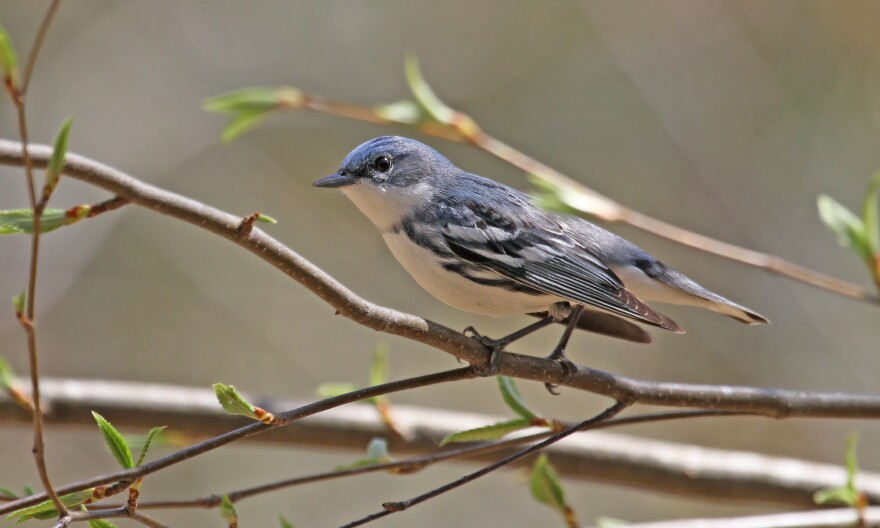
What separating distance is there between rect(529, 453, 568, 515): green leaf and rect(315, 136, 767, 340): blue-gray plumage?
419mm

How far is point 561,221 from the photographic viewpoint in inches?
101

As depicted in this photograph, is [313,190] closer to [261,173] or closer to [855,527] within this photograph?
[261,173]

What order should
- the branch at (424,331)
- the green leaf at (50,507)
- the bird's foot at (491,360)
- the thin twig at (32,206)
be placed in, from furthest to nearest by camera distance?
the bird's foot at (491,360) < the green leaf at (50,507) < the branch at (424,331) < the thin twig at (32,206)

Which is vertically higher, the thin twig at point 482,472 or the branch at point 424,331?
the branch at point 424,331

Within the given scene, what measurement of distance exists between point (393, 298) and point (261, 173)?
127cm

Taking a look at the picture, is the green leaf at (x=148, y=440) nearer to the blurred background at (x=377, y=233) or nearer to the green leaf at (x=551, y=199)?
the green leaf at (x=551, y=199)

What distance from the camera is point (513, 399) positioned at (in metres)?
1.90

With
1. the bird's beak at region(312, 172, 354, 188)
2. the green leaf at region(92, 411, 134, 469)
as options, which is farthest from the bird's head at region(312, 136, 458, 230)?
the green leaf at region(92, 411, 134, 469)

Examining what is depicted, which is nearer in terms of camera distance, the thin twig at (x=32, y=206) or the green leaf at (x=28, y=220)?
the thin twig at (x=32, y=206)

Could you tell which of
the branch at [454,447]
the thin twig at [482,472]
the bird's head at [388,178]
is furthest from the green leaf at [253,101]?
the thin twig at [482,472]

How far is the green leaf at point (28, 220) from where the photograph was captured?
4.03ft

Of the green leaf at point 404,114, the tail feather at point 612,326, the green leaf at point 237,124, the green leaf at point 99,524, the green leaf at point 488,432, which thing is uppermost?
the green leaf at point 404,114

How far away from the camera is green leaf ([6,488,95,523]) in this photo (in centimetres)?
140

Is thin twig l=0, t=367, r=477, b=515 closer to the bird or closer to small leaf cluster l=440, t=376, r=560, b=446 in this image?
small leaf cluster l=440, t=376, r=560, b=446
